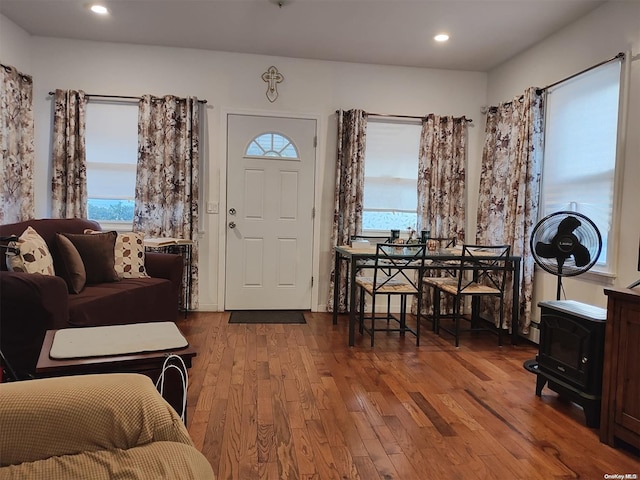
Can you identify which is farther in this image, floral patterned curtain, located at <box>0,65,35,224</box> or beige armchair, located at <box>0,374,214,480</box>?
floral patterned curtain, located at <box>0,65,35,224</box>

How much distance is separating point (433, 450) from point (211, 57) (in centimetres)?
400

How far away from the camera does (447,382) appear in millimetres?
2770

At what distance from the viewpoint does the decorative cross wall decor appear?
4375 mm

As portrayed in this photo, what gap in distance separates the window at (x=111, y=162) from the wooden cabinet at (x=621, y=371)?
4005mm

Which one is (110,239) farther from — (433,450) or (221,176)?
(433,450)

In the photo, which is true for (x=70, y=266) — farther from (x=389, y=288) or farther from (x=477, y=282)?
(x=477, y=282)

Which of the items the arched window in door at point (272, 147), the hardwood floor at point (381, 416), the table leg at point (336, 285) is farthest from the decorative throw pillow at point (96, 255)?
the table leg at point (336, 285)

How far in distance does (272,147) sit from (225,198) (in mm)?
722

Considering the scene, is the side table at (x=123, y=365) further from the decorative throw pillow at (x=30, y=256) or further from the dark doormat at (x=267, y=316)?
the dark doormat at (x=267, y=316)

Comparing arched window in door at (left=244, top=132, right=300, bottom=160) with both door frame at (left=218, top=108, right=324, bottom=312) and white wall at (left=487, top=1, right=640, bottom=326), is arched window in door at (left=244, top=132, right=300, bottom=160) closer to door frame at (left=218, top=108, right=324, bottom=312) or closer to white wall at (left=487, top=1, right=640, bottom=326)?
door frame at (left=218, top=108, right=324, bottom=312)

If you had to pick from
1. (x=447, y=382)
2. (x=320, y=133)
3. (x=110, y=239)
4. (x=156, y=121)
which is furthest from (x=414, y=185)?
(x=110, y=239)

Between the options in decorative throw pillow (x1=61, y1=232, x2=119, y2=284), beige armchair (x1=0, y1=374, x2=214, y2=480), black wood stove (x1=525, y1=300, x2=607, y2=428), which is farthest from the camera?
decorative throw pillow (x1=61, y1=232, x2=119, y2=284)

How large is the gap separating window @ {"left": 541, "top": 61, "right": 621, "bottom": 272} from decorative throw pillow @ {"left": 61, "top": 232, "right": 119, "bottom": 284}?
3.60 meters

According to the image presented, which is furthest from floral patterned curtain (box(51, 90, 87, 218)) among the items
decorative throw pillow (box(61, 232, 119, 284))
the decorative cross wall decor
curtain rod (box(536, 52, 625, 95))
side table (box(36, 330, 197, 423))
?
curtain rod (box(536, 52, 625, 95))
